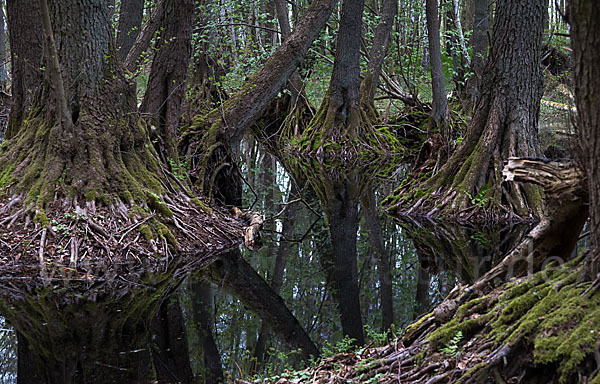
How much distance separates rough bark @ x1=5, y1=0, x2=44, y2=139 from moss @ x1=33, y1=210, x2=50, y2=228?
6.64 ft

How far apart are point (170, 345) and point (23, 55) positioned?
5.55 meters

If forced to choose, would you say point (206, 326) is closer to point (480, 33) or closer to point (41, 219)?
point (41, 219)

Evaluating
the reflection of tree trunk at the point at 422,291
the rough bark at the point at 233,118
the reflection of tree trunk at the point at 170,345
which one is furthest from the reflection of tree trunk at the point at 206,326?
the rough bark at the point at 233,118

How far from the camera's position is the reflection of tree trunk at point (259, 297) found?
5664 mm

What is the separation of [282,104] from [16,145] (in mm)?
13891

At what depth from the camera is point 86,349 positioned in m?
4.93

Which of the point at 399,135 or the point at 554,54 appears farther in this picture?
the point at 554,54

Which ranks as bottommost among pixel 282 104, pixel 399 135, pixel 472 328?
pixel 472 328

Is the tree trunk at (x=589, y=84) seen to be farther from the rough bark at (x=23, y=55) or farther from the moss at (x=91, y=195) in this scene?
the rough bark at (x=23, y=55)

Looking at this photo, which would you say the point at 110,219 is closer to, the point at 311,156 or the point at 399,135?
the point at 311,156

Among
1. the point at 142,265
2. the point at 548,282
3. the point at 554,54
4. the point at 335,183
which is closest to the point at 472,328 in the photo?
the point at 548,282

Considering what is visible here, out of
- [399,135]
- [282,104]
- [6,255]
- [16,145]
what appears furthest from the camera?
[282,104]

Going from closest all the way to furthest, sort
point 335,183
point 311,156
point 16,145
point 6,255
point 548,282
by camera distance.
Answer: point 548,282
point 6,255
point 16,145
point 335,183
point 311,156

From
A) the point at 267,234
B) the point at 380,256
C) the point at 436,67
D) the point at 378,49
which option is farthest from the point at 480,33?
the point at 380,256
